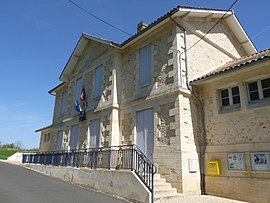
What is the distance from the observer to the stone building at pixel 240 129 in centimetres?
643

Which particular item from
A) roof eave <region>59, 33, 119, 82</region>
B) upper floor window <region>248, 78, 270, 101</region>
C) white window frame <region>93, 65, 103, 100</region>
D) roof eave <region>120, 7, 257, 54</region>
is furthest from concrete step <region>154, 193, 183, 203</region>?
roof eave <region>59, 33, 119, 82</region>

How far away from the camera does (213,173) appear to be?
292 inches

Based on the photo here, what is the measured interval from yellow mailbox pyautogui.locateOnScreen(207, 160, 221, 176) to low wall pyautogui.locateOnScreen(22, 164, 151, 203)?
2566mm

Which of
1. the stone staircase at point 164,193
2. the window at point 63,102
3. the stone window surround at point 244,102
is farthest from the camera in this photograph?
the window at point 63,102

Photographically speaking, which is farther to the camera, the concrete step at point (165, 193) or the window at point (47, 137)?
the window at point (47, 137)

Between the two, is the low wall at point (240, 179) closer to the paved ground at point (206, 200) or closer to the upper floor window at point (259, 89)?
the paved ground at point (206, 200)

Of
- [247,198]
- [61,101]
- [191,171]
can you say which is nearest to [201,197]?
[191,171]

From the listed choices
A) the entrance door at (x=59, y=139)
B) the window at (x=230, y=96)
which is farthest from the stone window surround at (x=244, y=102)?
the entrance door at (x=59, y=139)

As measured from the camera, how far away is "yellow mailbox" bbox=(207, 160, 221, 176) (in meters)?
7.30

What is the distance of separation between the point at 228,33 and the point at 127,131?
22.4 ft

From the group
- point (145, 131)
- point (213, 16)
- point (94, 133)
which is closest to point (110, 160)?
point (145, 131)

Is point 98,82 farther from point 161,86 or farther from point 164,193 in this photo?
Answer: point 164,193

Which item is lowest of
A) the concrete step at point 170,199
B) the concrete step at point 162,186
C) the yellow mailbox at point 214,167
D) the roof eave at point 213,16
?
the concrete step at point 170,199

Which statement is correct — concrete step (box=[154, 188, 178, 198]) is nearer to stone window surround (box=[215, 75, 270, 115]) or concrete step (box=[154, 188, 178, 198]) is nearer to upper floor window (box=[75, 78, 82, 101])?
stone window surround (box=[215, 75, 270, 115])
